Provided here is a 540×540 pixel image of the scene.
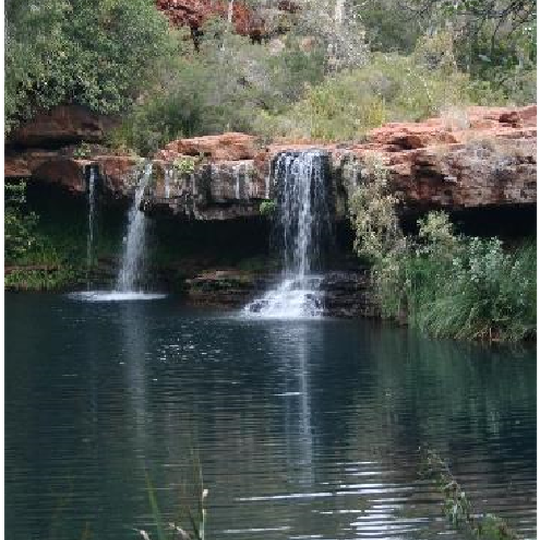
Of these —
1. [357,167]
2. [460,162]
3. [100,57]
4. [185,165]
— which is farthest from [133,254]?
[460,162]

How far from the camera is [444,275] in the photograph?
20.5 m

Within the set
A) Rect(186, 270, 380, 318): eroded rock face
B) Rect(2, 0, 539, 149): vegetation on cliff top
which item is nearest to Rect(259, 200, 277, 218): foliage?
Rect(186, 270, 380, 318): eroded rock face

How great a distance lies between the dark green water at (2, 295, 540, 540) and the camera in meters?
8.62

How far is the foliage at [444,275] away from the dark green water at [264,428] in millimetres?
794

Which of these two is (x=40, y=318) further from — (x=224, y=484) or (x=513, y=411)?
(x=224, y=484)

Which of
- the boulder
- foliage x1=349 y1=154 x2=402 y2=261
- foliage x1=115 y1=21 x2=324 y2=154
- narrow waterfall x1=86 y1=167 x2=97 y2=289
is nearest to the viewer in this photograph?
foliage x1=349 y1=154 x2=402 y2=261

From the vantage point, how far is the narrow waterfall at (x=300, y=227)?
23.9 m

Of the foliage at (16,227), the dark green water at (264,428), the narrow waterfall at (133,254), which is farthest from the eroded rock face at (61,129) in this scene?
the dark green water at (264,428)

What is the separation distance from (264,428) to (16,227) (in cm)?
1837

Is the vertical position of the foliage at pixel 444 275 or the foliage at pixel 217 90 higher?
the foliage at pixel 217 90

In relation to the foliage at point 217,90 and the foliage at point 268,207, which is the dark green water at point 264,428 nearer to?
the foliage at point 268,207

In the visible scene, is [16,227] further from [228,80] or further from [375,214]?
[375,214]

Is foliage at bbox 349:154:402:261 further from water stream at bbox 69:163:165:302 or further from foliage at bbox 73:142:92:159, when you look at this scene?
foliage at bbox 73:142:92:159

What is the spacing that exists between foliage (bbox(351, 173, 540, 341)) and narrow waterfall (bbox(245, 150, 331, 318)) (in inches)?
63.5
